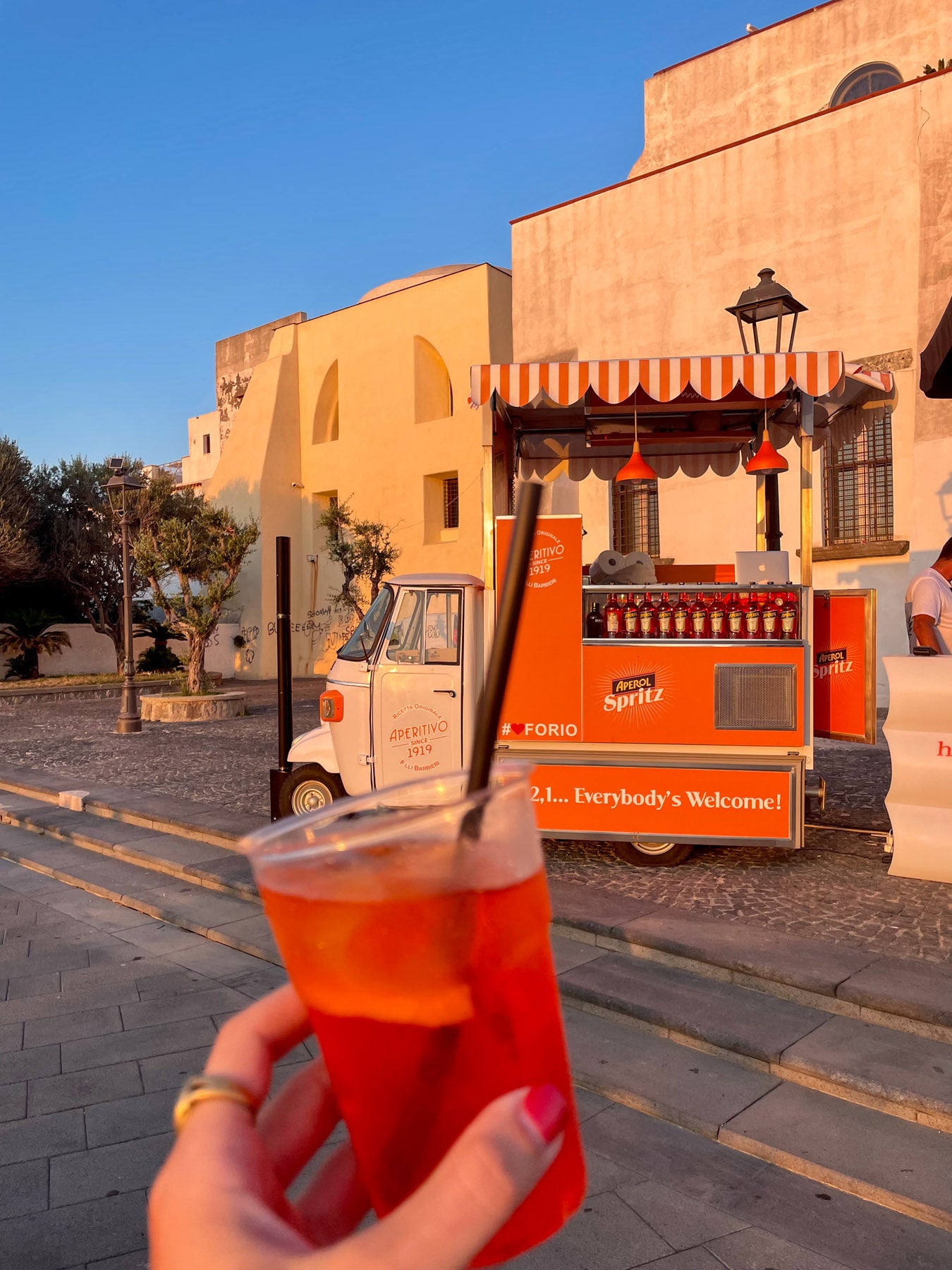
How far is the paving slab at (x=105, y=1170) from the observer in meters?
3.06

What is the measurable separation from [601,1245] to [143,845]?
5842 mm

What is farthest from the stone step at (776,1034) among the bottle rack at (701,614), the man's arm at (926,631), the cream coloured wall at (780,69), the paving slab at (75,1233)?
the cream coloured wall at (780,69)

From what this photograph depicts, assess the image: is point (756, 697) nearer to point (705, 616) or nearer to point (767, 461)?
point (705, 616)

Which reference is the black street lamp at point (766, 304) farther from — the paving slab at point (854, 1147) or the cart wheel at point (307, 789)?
the paving slab at point (854, 1147)

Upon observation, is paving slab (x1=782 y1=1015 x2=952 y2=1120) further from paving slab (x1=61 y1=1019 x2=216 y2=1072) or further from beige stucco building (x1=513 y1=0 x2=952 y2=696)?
beige stucco building (x1=513 y1=0 x2=952 y2=696)

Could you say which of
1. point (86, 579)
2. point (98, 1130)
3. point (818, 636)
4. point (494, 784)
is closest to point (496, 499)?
point (818, 636)

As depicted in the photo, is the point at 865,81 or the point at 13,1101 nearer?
the point at 13,1101

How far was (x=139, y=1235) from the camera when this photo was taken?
284 centimetres

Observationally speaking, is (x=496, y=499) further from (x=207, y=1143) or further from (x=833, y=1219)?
(x=207, y=1143)

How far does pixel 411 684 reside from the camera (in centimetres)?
708

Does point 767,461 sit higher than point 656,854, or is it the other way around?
point 767,461

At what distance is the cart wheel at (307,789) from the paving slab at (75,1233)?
4773 millimetres

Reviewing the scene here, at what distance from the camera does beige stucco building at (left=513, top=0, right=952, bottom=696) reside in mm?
14484

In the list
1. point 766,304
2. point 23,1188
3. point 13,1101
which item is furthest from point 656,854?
point 766,304
